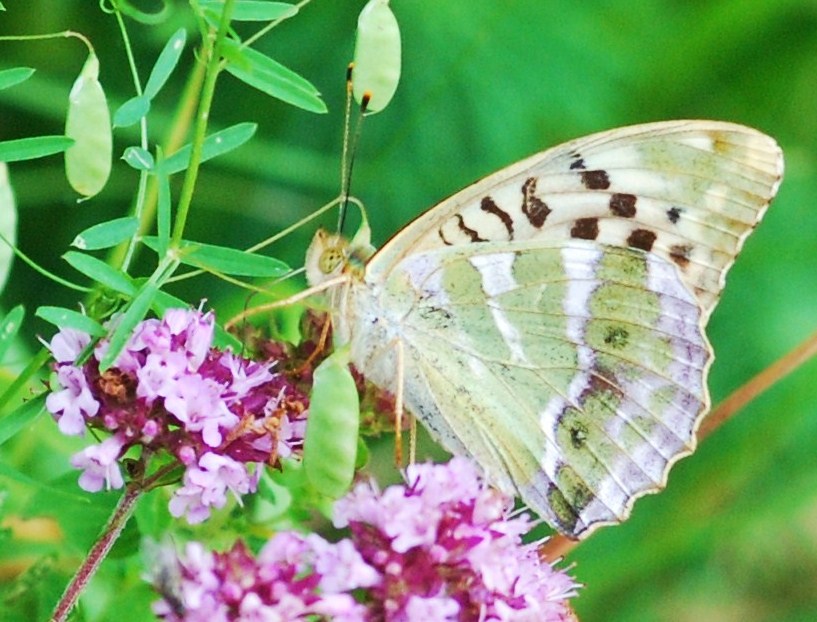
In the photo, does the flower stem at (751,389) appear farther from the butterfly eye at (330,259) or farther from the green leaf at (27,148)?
the green leaf at (27,148)

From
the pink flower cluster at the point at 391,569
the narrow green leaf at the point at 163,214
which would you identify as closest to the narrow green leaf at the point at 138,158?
the narrow green leaf at the point at 163,214

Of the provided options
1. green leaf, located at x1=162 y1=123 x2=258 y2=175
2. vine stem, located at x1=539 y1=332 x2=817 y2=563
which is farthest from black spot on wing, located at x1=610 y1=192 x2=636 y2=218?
green leaf, located at x1=162 y1=123 x2=258 y2=175

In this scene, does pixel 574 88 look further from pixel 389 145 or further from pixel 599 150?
pixel 599 150

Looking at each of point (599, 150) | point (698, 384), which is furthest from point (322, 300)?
point (698, 384)

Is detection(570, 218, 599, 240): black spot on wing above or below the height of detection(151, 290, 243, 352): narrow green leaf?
above

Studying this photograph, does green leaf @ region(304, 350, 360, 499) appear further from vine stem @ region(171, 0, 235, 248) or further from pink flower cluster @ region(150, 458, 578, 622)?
vine stem @ region(171, 0, 235, 248)
